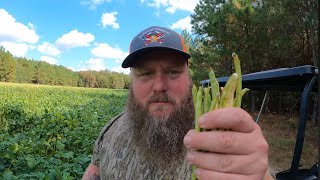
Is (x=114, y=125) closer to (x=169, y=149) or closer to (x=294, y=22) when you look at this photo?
(x=169, y=149)

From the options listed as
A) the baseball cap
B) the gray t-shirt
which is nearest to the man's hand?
the gray t-shirt

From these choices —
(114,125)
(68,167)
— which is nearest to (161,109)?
(114,125)

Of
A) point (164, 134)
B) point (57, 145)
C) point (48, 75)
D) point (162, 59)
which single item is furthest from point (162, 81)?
point (48, 75)

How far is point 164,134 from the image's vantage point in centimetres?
239

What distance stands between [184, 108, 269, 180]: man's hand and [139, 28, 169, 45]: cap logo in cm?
133

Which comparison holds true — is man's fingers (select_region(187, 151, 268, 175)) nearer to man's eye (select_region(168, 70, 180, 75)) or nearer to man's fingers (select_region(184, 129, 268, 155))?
man's fingers (select_region(184, 129, 268, 155))

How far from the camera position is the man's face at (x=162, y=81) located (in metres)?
2.31

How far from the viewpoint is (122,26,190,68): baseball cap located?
231 cm

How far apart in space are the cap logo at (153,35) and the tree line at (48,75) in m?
120

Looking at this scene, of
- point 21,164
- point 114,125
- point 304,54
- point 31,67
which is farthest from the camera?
point 31,67

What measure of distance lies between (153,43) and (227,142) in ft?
4.51

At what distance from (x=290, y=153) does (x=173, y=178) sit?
10.5 m

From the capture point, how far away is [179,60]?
2379 mm

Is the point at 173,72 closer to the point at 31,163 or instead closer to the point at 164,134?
the point at 164,134
